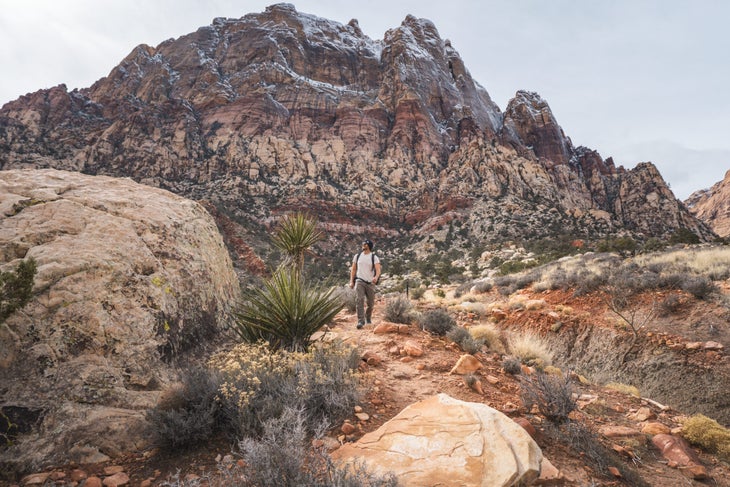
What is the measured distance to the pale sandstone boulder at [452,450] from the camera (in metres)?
2.03

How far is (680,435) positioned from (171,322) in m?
5.67

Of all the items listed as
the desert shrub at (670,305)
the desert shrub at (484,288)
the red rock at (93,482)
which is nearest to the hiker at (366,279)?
the red rock at (93,482)

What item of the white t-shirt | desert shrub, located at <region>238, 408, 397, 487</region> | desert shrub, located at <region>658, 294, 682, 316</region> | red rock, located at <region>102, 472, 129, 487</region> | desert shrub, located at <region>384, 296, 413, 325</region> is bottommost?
red rock, located at <region>102, 472, 129, 487</region>

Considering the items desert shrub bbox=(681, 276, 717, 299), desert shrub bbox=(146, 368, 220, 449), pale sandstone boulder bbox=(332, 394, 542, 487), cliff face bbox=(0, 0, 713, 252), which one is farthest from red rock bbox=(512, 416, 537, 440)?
cliff face bbox=(0, 0, 713, 252)

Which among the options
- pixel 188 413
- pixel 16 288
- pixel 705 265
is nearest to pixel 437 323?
pixel 188 413

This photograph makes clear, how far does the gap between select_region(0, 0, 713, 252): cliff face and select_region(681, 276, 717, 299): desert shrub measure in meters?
37.3

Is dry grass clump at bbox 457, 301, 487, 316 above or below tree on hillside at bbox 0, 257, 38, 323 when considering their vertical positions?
below

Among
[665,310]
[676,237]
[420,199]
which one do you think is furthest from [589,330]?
[420,199]

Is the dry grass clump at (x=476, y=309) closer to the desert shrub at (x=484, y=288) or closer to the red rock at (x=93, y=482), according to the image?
the desert shrub at (x=484, y=288)

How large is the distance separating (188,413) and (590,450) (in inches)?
133

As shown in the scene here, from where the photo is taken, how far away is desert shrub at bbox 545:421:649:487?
8.38ft

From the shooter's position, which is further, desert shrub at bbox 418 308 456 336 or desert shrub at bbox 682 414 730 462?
desert shrub at bbox 418 308 456 336

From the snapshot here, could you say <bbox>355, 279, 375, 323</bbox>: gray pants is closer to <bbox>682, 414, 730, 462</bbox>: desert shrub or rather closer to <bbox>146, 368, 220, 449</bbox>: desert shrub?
<bbox>146, 368, 220, 449</bbox>: desert shrub

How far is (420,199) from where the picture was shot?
211 ft
